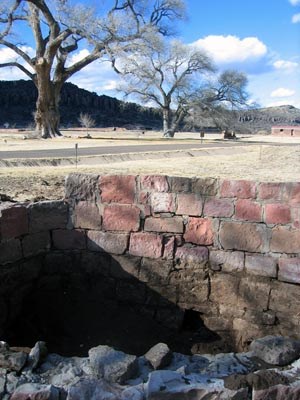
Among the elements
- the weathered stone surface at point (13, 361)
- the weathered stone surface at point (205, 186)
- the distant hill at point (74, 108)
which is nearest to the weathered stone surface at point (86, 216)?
the weathered stone surface at point (205, 186)

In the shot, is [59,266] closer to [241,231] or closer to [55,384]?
[241,231]

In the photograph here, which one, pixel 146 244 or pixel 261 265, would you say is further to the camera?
pixel 146 244

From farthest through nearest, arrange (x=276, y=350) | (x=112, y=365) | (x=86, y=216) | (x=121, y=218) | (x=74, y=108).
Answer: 1. (x=74, y=108)
2. (x=86, y=216)
3. (x=121, y=218)
4. (x=276, y=350)
5. (x=112, y=365)

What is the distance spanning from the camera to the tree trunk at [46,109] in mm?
Answer: 33281

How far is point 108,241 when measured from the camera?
524 cm

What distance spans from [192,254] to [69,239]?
1389 mm

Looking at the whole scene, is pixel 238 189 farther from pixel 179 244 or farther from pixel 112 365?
pixel 112 365

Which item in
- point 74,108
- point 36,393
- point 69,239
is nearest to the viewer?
point 36,393

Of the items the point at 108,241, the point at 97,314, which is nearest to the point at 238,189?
the point at 108,241

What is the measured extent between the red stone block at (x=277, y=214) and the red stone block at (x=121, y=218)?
133 centimetres

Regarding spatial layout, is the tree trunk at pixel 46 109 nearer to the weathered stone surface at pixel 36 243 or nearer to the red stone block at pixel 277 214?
the weathered stone surface at pixel 36 243

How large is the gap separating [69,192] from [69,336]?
1.52 meters

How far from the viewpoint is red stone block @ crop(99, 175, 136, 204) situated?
5.05 m

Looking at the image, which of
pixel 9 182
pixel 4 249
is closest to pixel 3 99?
pixel 9 182
